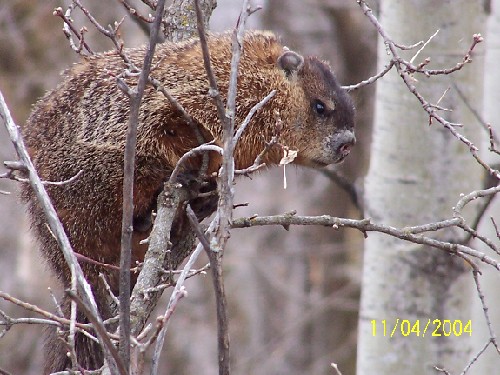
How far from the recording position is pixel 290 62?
14.2 feet

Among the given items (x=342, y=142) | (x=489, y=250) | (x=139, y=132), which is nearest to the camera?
(x=139, y=132)

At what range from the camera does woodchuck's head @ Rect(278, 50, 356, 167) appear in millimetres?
4262

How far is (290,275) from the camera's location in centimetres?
1323

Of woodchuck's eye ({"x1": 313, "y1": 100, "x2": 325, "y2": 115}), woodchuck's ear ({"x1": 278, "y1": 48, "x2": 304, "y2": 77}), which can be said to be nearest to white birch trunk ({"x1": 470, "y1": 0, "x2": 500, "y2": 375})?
woodchuck's eye ({"x1": 313, "y1": 100, "x2": 325, "y2": 115})

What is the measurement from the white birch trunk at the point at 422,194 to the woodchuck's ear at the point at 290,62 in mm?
550

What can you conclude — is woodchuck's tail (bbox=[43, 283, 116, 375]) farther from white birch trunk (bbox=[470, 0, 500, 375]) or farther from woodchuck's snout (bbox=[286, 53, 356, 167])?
white birch trunk (bbox=[470, 0, 500, 375])

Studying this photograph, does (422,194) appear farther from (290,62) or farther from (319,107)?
(290,62)

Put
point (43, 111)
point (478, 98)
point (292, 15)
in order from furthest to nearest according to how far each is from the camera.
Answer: point (292, 15), point (478, 98), point (43, 111)

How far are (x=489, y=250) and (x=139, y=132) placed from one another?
2.52 meters

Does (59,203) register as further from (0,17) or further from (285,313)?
(285,313)

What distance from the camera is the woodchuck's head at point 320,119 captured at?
426 centimetres

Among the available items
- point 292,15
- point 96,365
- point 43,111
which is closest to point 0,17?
point 292,15

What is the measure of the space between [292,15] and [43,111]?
7.86 meters

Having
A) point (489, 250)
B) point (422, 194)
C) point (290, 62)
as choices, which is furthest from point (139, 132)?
point (489, 250)
